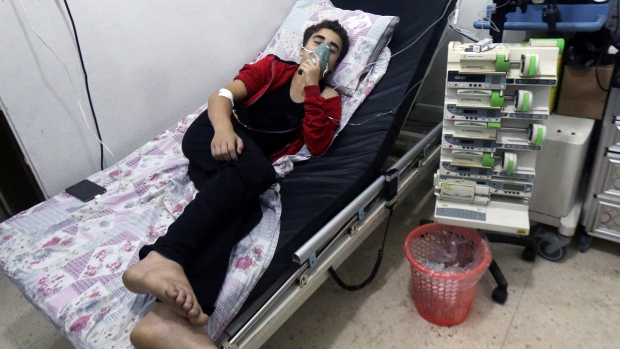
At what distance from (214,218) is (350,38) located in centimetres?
102

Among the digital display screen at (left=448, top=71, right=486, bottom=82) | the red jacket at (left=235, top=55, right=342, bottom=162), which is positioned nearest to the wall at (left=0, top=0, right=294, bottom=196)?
the red jacket at (left=235, top=55, right=342, bottom=162)

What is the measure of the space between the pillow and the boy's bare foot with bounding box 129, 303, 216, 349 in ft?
3.43

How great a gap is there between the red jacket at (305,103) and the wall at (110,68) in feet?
1.34

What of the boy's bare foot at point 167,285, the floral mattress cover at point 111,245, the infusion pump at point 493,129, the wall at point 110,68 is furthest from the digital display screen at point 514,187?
the wall at point 110,68

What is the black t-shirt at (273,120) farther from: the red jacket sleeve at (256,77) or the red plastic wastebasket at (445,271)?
the red plastic wastebasket at (445,271)

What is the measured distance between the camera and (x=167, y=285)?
0.89 metres

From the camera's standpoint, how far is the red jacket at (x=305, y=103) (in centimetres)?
140

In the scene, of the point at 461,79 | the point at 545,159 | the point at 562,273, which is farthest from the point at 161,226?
the point at 562,273

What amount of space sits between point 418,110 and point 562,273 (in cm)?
102

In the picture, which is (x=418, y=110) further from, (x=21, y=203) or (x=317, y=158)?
(x=21, y=203)

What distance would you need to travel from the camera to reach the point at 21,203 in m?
1.90

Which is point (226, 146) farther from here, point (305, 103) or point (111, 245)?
point (111, 245)

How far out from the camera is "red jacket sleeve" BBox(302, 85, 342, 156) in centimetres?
140

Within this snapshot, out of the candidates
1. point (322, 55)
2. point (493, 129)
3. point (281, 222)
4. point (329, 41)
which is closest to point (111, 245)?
point (281, 222)
